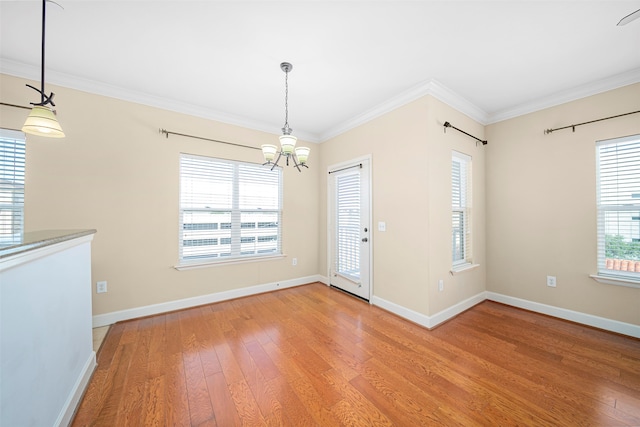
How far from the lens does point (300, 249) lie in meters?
4.28

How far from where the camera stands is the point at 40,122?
1.59 m

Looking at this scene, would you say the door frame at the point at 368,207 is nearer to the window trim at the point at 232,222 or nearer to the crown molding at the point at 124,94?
the window trim at the point at 232,222

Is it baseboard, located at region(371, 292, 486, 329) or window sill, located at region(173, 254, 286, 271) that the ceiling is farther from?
→ baseboard, located at region(371, 292, 486, 329)

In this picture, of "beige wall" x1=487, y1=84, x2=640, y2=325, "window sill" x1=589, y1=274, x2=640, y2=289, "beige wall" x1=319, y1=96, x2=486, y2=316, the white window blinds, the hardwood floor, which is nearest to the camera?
the hardwood floor

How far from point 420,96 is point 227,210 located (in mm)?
3045

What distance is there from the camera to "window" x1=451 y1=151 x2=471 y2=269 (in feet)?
10.4

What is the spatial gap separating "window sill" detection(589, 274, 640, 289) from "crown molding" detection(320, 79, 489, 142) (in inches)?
94.5

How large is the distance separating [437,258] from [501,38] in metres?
2.21

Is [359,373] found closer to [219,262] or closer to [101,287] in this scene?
[219,262]

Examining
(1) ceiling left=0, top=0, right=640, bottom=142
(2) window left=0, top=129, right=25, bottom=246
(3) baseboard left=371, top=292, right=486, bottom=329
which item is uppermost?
(1) ceiling left=0, top=0, right=640, bottom=142

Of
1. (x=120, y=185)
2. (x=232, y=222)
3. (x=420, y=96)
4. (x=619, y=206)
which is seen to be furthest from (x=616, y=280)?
(x=120, y=185)

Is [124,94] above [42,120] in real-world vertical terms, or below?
above

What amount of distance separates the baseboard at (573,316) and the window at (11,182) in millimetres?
5940

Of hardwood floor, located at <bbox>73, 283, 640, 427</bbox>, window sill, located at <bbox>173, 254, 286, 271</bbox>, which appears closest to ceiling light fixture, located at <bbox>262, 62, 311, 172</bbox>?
hardwood floor, located at <bbox>73, 283, 640, 427</bbox>
